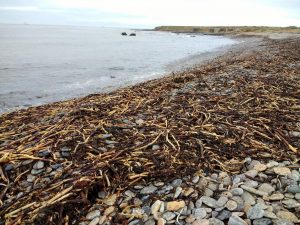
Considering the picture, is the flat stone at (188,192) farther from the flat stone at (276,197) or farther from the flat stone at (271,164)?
the flat stone at (271,164)

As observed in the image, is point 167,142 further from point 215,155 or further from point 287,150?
point 287,150

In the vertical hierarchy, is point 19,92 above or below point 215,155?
below

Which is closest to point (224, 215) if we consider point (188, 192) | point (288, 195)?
point (188, 192)

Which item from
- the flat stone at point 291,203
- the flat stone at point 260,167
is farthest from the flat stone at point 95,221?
the flat stone at point 260,167

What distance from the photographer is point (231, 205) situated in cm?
291

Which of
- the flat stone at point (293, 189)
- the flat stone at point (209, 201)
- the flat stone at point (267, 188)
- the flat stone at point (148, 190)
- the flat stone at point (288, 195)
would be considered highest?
the flat stone at point (293, 189)

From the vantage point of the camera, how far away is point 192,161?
148 inches

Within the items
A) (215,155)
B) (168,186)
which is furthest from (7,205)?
(215,155)

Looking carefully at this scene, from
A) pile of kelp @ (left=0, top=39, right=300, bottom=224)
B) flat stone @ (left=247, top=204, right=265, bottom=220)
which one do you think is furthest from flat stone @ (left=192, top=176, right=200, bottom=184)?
flat stone @ (left=247, top=204, right=265, bottom=220)

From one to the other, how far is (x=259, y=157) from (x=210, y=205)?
122 cm

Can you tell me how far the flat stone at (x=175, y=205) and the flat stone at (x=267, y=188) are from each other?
2.76 feet

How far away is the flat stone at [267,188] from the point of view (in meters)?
3.11

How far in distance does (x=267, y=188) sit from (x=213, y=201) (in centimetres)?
61

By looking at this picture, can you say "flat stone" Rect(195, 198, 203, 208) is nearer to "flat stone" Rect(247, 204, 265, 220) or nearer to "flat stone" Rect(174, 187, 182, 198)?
"flat stone" Rect(174, 187, 182, 198)
